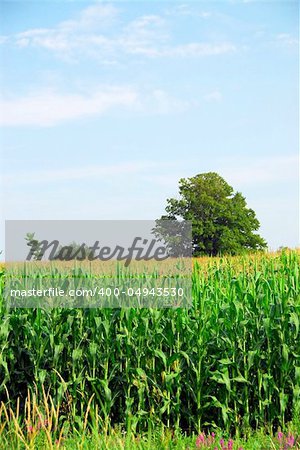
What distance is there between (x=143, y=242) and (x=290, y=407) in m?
5.42

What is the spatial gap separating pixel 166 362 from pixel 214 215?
38247 millimetres

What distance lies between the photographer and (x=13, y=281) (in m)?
8.73

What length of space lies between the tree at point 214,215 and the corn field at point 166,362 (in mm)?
34072

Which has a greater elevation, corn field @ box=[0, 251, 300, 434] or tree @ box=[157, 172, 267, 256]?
tree @ box=[157, 172, 267, 256]

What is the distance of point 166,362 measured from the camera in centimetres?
744

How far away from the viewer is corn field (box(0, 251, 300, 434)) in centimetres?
747

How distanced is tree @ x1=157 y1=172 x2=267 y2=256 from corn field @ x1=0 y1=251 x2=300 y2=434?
1341 inches

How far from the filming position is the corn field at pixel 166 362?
7.47 meters

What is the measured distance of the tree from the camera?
1711 inches

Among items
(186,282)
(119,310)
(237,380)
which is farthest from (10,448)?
(186,282)

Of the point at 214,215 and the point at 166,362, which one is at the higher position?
the point at 214,215

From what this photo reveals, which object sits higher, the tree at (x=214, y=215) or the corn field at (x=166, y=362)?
the tree at (x=214, y=215)

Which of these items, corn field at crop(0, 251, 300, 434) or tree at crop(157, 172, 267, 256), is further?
tree at crop(157, 172, 267, 256)

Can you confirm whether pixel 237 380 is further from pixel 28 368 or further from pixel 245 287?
pixel 28 368
